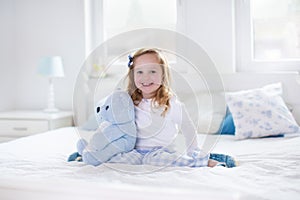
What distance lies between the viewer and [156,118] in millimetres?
1266

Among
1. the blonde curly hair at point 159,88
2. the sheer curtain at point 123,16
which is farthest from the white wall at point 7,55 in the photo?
the blonde curly hair at point 159,88

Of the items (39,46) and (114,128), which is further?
(39,46)

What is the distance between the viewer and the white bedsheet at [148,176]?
0.86 m

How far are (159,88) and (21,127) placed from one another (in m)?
1.89

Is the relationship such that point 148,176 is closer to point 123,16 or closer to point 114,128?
point 114,128

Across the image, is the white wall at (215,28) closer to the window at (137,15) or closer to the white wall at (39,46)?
the window at (137,15)

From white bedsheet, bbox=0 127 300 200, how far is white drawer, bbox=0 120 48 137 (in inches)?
25.1

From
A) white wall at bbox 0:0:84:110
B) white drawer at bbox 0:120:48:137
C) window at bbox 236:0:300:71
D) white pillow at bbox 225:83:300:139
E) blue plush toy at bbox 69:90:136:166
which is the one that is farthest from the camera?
white wall at bbox 0:0:84:110

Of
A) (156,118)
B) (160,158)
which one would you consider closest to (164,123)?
(156,118)

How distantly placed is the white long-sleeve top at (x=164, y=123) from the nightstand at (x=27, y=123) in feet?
5.30

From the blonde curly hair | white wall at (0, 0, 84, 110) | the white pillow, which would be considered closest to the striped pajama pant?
the blonde curly hair

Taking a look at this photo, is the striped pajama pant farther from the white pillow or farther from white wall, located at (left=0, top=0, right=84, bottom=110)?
white wall, located at (left=0, top=0, right=84, bottom=110)

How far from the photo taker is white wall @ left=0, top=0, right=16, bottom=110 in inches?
124

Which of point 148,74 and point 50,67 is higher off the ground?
point 50,67
